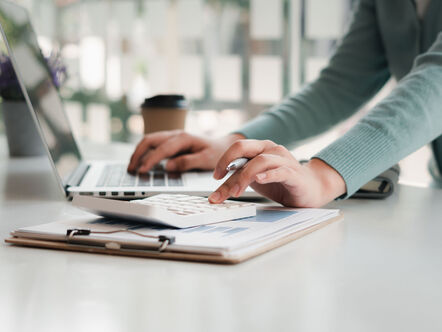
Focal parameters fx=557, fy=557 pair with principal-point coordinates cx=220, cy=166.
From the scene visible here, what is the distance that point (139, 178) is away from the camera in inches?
37.2

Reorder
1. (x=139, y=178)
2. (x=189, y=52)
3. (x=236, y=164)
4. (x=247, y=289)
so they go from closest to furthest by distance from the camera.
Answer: (x=247, y=289), (x=236, y=164), (x=139, y=178), (x=189, y=52)

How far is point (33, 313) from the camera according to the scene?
1.28 ft

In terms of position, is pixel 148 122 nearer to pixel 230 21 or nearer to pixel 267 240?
pixel 267 240

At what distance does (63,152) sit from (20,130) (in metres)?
0.49

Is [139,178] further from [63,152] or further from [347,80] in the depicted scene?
[347,80]

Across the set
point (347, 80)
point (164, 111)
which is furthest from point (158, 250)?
point (347, 80)

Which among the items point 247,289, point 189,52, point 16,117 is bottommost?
point 247,289

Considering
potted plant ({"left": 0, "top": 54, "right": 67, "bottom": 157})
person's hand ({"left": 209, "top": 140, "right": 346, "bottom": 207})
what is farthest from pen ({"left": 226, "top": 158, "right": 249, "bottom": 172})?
potted plant ({"left": 0, "top": 54, "right": 67, "bottom": 157})

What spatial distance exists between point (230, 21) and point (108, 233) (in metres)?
5.23

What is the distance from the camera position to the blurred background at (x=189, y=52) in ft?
16.8

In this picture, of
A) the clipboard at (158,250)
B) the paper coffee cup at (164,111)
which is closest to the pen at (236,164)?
the clipboard at (158,250)

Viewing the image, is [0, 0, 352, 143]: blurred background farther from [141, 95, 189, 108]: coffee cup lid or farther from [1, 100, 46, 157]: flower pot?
[141, 95, 189, 108]: coffee cup lid

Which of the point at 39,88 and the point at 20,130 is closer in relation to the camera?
the point at 39,88

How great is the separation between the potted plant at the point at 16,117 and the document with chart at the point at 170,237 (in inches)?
33.4
